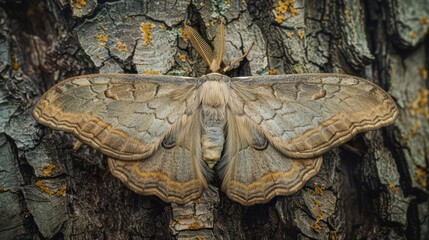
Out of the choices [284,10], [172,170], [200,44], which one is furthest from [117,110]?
[284,10]

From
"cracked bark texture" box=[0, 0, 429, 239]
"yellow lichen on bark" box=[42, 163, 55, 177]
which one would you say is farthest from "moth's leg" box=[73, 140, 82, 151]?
"yellow lichen on bark" box=[42, 163, 55, 177]

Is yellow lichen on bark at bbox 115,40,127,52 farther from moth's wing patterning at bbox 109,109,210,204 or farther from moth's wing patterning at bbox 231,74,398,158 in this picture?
moth's wing patterning at bbox 231,74,398,158

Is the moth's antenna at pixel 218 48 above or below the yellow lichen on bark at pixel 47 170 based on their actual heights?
above

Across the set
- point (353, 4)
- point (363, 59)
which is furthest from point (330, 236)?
point (353, 4)

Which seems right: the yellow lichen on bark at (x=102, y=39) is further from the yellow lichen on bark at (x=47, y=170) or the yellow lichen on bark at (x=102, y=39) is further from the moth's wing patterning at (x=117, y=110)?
the yellow lichen on bark at (x=47, y=170)

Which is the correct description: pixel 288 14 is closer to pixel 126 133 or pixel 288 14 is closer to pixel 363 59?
pixel 363 59

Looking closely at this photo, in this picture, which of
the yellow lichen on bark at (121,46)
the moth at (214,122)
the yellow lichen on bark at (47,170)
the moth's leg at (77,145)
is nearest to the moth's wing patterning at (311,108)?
the moth at (214,122)

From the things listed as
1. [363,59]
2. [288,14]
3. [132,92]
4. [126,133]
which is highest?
[288,14]

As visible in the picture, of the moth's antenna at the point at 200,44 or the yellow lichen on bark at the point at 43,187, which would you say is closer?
the yellow lichen on bark at the point at 43,187
